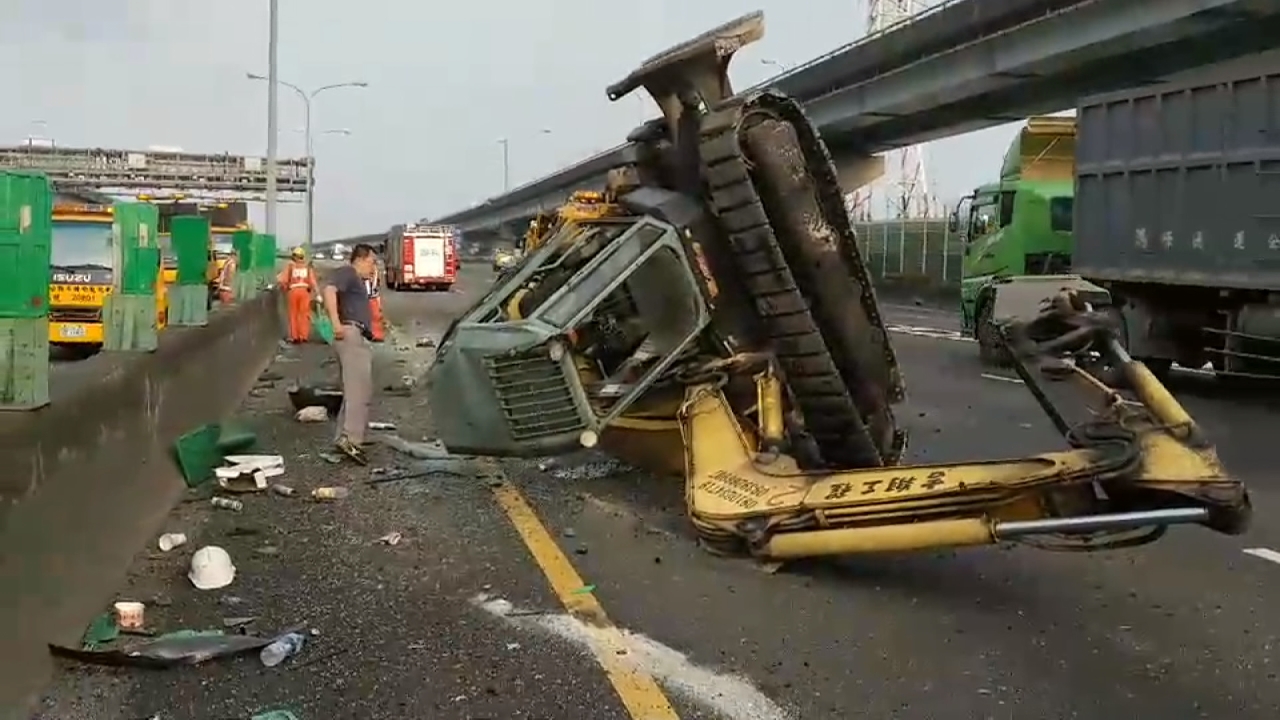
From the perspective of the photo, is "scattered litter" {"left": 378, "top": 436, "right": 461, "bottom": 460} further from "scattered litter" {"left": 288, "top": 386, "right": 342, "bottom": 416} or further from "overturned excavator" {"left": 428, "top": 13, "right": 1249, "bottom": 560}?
"overturned excavator" {"left": 428, "top": 13, "right": 1249, "bottom": 560}

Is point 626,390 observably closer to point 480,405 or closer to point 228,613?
point 480,405

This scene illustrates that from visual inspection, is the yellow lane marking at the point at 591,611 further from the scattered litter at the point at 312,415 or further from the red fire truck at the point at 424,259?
the red fire truck at the point at 424,259

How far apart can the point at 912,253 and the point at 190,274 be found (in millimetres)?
34462

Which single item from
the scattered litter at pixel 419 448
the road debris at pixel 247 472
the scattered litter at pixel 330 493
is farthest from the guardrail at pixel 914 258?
the scattered litter at pixel 330 493

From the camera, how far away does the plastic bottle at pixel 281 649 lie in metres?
5.22

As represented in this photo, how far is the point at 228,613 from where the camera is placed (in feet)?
19.5

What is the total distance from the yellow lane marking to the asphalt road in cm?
1

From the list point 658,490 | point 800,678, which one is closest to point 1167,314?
point 658,490

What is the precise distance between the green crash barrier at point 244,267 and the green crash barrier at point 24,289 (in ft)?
50.2

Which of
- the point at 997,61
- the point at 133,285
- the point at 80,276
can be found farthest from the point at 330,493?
the point at 997,61

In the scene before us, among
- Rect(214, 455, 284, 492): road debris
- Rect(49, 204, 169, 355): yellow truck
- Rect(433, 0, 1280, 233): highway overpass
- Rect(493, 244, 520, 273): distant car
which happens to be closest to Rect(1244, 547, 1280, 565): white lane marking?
Rect(493, 244, 520, 273): distant car

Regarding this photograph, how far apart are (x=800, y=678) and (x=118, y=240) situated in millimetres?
7413

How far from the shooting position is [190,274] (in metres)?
13.2

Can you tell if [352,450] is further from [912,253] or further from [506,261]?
[912,253]
